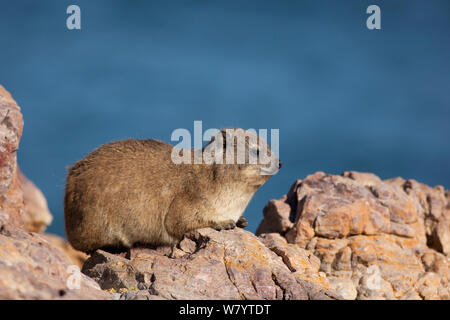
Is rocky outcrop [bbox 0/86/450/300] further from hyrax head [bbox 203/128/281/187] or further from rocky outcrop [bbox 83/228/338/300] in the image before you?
hyrax head [bbox 203/128/281/187]

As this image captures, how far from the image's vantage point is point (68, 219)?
11.5 meters

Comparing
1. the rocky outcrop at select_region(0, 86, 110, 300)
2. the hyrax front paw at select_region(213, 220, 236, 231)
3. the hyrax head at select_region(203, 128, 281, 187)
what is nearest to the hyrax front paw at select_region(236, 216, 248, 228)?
the hyrax front paw at select_region(213, 220, 236, 231)

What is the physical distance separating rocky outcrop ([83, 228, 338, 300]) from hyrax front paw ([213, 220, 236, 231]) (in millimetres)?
130

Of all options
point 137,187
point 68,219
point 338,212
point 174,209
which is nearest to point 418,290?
point 338,212

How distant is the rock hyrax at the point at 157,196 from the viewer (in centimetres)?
1098

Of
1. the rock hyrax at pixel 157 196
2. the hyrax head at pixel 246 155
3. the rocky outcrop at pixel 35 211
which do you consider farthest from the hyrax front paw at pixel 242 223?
the rocky outcrop at pixel 35 211

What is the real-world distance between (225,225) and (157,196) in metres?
1.59

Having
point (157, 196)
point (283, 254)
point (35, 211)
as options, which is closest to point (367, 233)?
point (283, 254)

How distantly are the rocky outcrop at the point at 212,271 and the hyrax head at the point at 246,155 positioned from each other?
4.07 feet

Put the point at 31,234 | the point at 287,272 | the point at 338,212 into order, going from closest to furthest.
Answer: the point at 31,234, the point at 287,272, the point at 338,212

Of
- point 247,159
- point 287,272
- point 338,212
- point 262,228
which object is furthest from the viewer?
point 262,228

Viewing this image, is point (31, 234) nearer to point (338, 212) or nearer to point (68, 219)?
point (68, 219)
